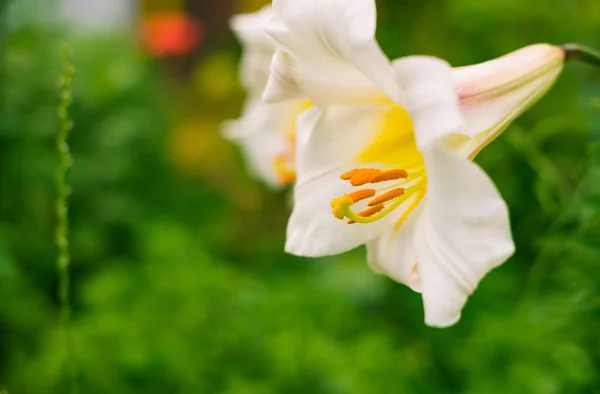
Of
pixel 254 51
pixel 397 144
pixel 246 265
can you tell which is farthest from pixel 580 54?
pixel 246 265

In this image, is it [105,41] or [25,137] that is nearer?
[25,137]

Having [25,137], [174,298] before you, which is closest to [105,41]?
[25,137]

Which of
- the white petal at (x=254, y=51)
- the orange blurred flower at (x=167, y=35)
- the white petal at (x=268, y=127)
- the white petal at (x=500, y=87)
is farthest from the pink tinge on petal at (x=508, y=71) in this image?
the orange blurred flower at (x=167, y=35)

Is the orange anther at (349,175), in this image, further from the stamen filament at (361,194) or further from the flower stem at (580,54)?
the flower stem at (580,54)

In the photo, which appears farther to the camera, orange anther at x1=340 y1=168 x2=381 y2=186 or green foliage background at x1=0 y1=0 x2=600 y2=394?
green foliage background at x1=0 y1=0 x2=600 y2=394

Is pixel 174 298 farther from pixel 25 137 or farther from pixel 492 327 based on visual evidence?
pixel 25 137

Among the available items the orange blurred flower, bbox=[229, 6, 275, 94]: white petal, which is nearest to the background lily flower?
bbox=[229, 6, 275, 94]: white petal

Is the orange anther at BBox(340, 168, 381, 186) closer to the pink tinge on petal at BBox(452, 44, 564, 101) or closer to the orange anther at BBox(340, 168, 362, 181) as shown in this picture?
the orange anther at BBox(340, 168, 362, 181)
